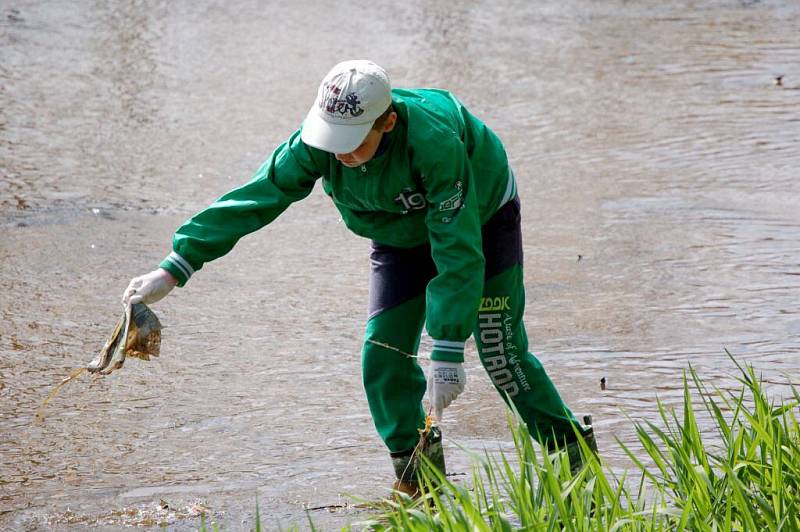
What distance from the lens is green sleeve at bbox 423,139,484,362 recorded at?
3562 mm

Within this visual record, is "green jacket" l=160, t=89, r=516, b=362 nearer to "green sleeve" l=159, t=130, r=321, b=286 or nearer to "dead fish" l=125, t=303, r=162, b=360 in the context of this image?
"green sleeve" l=159, t=130, r=321, b=286

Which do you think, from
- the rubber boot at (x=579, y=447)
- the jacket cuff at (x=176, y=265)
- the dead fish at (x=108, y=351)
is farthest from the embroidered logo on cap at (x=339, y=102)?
the rubber boot at (x=579, y=447)

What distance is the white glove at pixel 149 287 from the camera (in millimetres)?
3689

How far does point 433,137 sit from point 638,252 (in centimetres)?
312

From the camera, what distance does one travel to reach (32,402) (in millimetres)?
4844

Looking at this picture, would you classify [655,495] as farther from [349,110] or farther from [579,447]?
[349,110]

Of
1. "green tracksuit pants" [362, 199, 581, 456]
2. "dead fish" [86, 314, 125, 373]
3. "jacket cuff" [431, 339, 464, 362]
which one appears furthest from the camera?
"green tracksuit pants" [362, 199, 581, 456]

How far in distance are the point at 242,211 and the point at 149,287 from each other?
1.11ft

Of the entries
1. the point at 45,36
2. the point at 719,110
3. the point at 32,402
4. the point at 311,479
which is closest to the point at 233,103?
the point at 45,36

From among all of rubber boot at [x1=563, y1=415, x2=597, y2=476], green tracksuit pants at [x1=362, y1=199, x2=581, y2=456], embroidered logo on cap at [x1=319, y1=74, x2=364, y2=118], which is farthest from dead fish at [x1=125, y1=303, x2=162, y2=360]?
rubber boot at [x1=563, y1=415, x2=597, y2=476]

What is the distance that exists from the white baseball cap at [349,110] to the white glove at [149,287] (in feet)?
1.87

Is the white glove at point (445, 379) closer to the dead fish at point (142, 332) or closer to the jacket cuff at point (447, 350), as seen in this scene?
the jacket cuff at point (447, 350)

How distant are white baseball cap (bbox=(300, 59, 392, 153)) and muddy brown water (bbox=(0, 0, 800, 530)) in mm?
1217

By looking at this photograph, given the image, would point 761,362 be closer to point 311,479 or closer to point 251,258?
point 311,479
